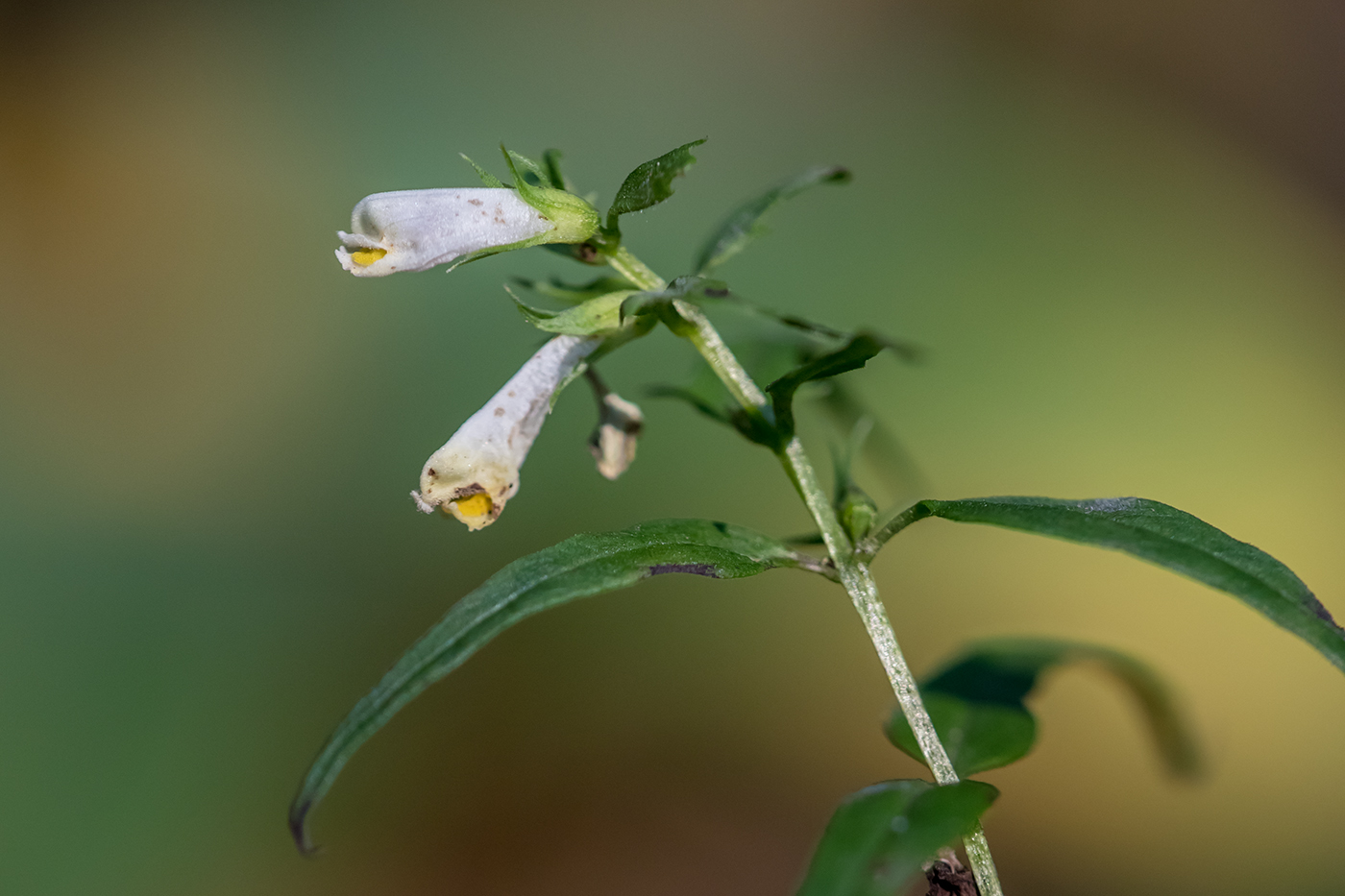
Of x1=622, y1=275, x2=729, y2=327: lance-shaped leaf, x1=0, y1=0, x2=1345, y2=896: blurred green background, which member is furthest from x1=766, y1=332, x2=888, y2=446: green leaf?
x1=0, y1=0, x2=1345, y2=896: blurred green background

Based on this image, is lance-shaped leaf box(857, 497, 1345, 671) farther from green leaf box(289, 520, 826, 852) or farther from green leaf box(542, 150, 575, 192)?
green leaf box(542, 150, 575, 192)

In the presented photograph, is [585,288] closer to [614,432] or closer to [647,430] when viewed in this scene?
[614,432]

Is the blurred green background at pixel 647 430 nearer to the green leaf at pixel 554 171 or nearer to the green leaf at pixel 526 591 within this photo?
the green leaf at pixel 554 171

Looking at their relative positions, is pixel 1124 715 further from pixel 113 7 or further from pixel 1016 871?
pixel 113 7

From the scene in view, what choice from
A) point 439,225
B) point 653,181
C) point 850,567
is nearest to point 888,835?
point 850,567

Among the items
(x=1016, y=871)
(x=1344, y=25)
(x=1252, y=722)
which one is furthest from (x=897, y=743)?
(x=1344, y=25)

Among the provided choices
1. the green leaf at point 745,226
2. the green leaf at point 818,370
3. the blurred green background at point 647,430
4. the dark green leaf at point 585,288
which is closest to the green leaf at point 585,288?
the dark green leaf at point 585,288
